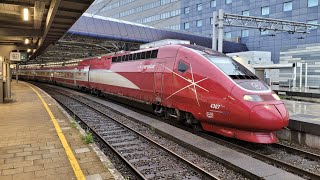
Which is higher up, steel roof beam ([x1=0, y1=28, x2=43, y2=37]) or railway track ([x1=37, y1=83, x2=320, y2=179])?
steel roof beam ([x1=0, y1=28, x2=43, y2=37])

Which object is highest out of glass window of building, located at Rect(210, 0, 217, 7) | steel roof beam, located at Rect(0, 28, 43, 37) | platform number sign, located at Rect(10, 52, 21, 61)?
glass window of building, located at Rect(210, 0, 217, 7)

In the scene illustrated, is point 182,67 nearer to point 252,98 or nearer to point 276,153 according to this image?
point 252,98

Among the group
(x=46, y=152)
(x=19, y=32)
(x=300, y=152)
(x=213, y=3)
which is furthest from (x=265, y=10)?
(x=46, y=152)

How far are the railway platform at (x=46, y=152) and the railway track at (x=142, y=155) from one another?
0.94 m

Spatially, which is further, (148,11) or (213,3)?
(148,11)

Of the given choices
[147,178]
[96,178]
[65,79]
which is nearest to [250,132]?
[147,178]

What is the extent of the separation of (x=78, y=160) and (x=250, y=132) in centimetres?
452

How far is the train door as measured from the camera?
36.6 feet

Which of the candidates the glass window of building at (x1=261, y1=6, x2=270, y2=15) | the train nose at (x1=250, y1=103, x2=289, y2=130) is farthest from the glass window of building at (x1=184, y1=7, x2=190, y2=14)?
the train nose at (x1=250, y1=103, x2=289, y2=130)

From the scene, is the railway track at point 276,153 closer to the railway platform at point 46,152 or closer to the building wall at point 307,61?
the railway platform at point 46,152

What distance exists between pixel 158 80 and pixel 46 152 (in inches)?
231

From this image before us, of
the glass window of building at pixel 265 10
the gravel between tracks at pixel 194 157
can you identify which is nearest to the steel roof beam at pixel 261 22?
the gravel between tracks at pixel 194 157

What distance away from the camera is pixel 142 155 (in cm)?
762

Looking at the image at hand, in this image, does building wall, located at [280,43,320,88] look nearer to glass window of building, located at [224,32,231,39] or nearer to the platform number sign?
the platform number sign
